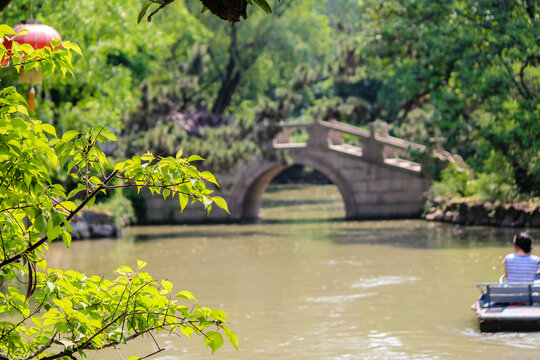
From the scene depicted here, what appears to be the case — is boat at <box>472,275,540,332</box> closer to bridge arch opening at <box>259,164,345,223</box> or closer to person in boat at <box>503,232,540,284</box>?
person in boat at <box>503,232,540,284</box>

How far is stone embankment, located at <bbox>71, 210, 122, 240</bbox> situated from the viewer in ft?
72.4

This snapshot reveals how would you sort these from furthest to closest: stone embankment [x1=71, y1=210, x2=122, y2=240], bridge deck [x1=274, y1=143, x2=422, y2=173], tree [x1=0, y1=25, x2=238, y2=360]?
bridge deck [x1=274, y1=143, x2=422, y2=173]
stone embankment [x1=71, y1=210, x2=122, y2=240]
tree [x1=0, y1=25, x2=238, y2=360]

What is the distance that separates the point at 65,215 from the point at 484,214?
20006mm

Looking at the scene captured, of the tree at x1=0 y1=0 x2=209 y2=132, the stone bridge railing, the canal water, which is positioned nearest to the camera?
the canal water

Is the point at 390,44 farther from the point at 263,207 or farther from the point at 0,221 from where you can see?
the point at 0,221

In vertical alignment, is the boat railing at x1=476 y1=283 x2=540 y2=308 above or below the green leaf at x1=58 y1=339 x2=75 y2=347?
below

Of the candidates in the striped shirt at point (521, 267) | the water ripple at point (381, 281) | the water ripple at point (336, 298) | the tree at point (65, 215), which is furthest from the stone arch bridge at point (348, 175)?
the tree at point (65, 215)

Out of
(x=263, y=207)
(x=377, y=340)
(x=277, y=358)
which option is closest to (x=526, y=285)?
(x=377, y=340)

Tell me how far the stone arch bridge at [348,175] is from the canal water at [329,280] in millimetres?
1439

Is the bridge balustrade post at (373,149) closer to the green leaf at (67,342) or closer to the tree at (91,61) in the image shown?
the tree at (91,61)

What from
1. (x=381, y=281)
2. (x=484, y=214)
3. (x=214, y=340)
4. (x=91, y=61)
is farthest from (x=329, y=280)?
(x=214, y=340)

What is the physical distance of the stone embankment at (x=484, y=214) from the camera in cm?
2148

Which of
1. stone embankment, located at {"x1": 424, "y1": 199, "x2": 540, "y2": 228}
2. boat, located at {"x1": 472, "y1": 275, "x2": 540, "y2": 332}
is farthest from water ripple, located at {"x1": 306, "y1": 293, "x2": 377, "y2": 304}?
stone embankment, located at {"x1": 424, "y1": 199, "x2": 540, "y2": 228}

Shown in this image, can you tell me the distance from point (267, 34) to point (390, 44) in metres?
9.85
